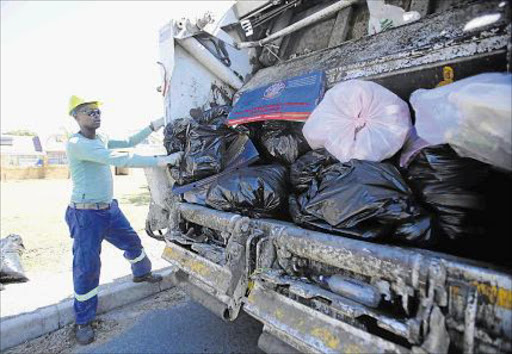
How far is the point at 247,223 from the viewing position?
64.9 inches

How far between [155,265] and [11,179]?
45.1 ft

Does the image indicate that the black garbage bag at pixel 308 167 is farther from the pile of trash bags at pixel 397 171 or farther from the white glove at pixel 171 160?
the white glove at pixel 171 160

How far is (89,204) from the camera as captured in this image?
251 cm

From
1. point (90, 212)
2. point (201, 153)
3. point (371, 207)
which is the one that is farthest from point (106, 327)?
point (371, 207)

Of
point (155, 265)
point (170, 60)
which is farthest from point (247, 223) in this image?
point (155, 265)

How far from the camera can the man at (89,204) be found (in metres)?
2.34

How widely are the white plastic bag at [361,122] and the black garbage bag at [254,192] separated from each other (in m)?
0.33

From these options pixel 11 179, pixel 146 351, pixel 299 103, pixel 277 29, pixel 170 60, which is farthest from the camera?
pixel 11 179

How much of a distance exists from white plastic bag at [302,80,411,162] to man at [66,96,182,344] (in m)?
1.12

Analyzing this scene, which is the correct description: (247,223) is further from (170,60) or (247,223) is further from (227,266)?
(170,60)

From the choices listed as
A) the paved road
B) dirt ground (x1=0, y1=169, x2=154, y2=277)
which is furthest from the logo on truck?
dirt ground (x1=0, y1=169, x2=154, y2=277)

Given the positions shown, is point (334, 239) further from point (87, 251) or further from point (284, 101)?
point (87, 251)

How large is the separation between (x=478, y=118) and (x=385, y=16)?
4.62ft

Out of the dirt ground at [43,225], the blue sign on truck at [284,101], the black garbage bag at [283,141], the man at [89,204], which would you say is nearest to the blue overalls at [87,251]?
the man at [89,204]
